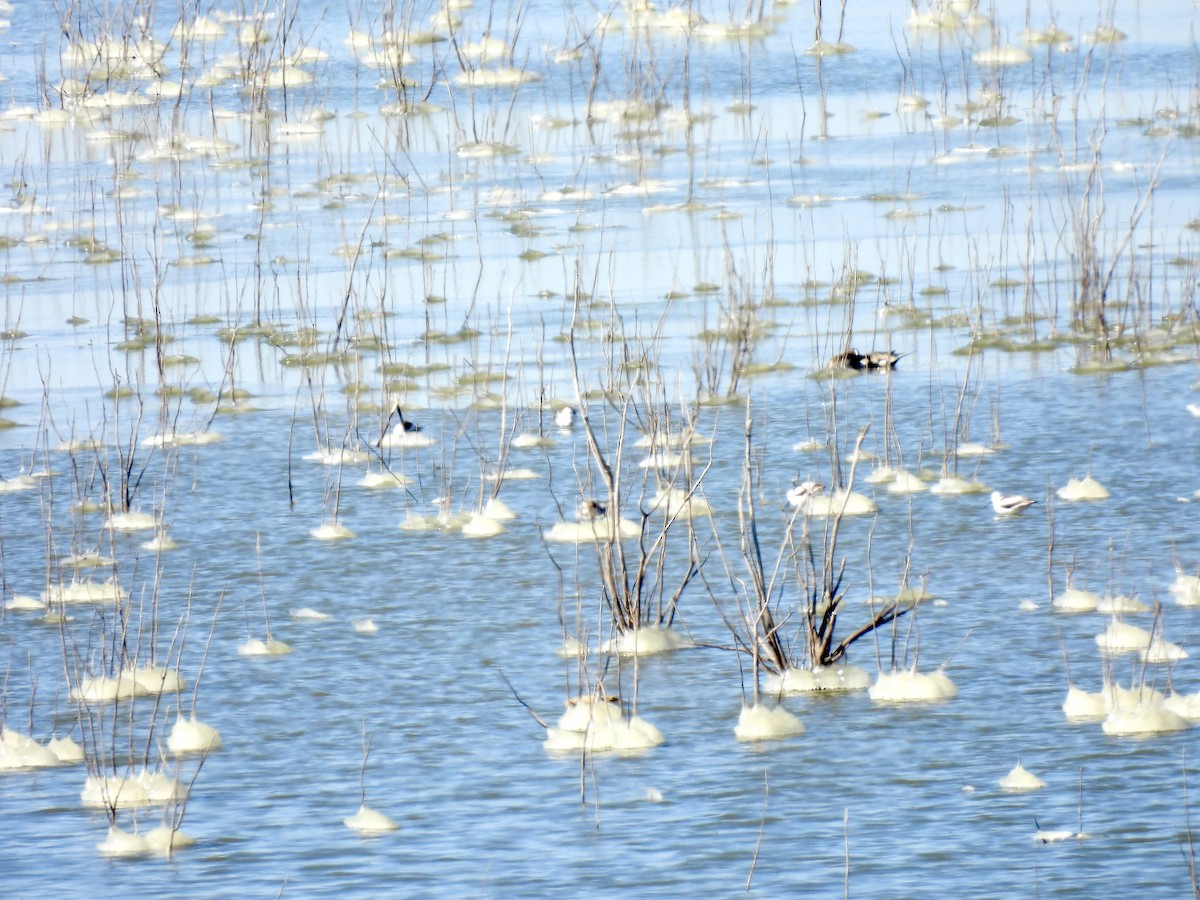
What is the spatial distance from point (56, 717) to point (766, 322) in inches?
316

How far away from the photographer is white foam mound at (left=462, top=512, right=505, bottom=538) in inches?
441

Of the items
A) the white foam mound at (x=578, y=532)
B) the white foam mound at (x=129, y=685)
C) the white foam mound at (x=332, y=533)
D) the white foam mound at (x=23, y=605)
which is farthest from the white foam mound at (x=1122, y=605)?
the white foam mound at (x=23, y=605)

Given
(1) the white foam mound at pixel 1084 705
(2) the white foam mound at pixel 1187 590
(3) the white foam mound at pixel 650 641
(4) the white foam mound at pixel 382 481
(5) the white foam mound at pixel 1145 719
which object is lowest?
(4) the white foam mound at pixel 382 481

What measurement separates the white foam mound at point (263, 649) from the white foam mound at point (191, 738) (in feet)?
4.13

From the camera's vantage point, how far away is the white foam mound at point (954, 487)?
1146 cm

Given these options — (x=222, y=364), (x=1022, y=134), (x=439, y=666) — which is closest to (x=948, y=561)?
(x=439, y=666)

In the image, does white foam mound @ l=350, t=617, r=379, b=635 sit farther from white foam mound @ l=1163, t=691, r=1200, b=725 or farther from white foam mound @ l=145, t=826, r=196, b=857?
white foam mound @ l=1163, t=691, r=1200, b=725

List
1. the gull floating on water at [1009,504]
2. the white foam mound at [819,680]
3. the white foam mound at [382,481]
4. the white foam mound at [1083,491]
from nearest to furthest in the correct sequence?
the white foam mound at [819,680] < the gull floating on water at [1009,504] < the white foam mound at [1083,491] < the white foam mound at [382,481]

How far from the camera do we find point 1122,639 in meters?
8.70

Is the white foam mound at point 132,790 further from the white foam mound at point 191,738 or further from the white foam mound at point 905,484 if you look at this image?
the white foam mound at point 905,484

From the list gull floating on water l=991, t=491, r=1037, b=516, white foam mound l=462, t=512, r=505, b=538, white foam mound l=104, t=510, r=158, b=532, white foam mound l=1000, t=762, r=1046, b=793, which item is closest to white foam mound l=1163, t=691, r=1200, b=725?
white foam mound l=1000, t=762, r=1046, b=793

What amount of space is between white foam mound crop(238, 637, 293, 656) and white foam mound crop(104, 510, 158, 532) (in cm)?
232

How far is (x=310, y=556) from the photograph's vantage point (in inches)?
436

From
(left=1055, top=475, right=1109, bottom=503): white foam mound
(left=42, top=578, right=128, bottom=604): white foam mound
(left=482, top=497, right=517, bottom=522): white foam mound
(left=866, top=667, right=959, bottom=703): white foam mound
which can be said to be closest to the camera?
(left=866, top=667, right=959, bottom=703): white foam mound
